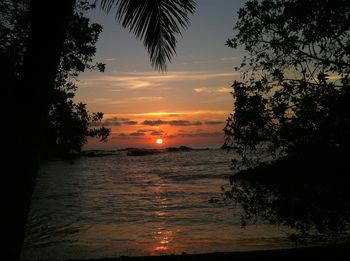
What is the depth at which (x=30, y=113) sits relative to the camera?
3270 millimetres

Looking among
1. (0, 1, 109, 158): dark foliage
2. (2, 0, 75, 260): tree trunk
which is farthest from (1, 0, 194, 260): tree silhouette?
(0, 1, 109, 158): dark foliage

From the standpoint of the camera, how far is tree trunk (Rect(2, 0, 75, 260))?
3.17m

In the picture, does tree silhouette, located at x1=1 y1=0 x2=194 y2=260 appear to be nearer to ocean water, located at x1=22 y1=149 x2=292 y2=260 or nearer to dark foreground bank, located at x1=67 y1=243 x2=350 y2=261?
dark foreground bank, located at x1=67 y1=243 x2=350 y2=261

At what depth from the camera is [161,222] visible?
57.2ft

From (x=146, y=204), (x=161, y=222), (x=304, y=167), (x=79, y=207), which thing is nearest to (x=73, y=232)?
(x=161, y=222)

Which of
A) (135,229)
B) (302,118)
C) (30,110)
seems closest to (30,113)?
(30,110)

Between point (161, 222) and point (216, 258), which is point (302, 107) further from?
point (161, 222)

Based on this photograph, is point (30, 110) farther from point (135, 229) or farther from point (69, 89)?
point (135, 229)

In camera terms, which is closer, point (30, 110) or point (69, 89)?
point (30, 110)

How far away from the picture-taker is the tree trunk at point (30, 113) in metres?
3.17

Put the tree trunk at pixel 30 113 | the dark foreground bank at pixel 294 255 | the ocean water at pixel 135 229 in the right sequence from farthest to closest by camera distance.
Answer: the ocean water at pixel 135 229 < the dark foreground bank at pixel 294 255 < the tree trunk at pixel 30 113

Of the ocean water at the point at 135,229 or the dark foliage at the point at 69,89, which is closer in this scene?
the dark foliage at the point at 69,89

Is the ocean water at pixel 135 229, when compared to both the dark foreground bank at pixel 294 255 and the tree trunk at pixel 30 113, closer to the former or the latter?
the dark foreground bank at pixel 294 255

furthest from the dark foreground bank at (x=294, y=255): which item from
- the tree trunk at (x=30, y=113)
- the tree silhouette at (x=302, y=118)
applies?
the tree trunk at (x=30, y=113)
